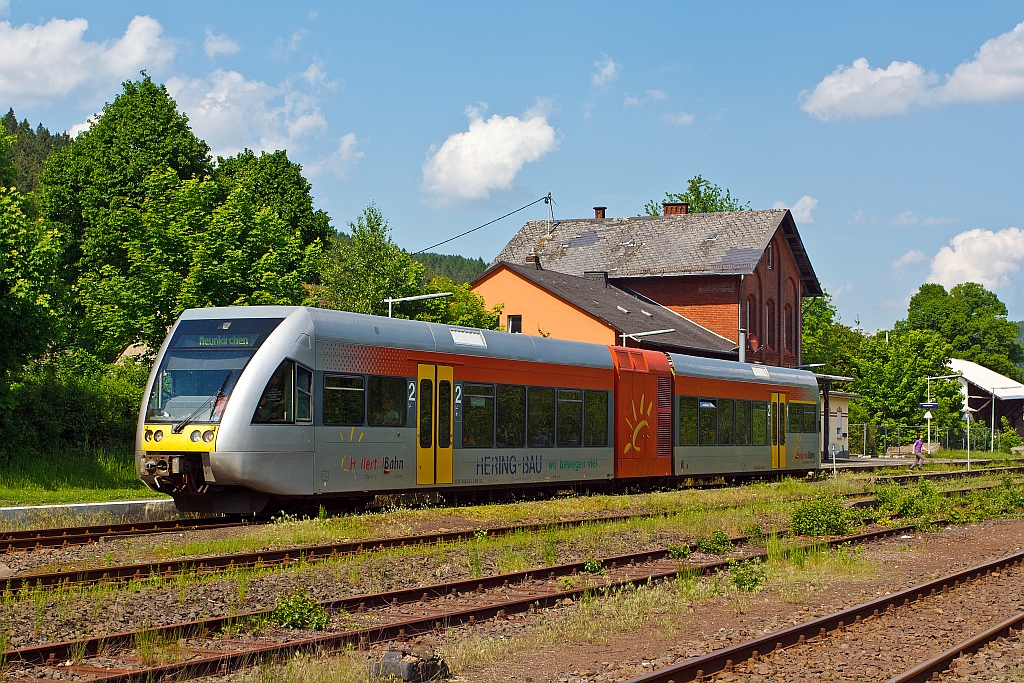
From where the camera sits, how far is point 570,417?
21.8m

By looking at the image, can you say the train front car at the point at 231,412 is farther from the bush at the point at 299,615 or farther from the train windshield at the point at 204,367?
the bush at the point at 299,615

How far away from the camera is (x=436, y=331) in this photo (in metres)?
18.7

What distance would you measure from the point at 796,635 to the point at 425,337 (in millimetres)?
10109

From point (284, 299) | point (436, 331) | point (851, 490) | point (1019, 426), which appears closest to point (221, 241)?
point (284, 299)

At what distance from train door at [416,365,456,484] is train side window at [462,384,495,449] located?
355 mm

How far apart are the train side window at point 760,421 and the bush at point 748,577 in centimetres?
1557

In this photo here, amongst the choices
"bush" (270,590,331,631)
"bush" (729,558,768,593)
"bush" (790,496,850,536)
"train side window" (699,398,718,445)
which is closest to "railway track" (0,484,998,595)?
"bush" (270,590,331,631)

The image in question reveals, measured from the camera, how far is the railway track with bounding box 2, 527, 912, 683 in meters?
7.82

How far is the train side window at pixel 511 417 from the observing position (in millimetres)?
19938

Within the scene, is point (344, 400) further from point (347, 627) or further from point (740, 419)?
point (740, 419)

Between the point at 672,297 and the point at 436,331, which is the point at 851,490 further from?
the point at 672,297

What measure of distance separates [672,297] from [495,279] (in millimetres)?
8945

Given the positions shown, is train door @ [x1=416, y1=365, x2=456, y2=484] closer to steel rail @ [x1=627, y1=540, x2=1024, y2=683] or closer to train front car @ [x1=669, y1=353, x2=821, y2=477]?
train front car @ [x1=669, y1=353, x2=821, y2=477]

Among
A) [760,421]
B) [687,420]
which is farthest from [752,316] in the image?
[687,420]
